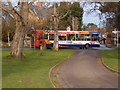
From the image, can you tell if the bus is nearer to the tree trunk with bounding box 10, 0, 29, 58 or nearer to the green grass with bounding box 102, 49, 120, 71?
the green grass with bounding box 102, 49, 120, 71

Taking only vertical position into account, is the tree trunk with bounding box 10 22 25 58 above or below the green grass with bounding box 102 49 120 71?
above

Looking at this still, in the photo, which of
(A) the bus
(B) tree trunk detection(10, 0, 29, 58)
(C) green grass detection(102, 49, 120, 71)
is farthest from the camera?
(A) the bus

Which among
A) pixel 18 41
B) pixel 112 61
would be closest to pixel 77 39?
pixel 18 41

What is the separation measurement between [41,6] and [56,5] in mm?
7781

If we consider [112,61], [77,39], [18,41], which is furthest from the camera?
[77,39]

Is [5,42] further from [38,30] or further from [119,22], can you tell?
[119,22]

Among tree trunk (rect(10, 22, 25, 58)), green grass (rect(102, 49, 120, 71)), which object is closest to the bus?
green grass (rect(102, 49, 120, 71))

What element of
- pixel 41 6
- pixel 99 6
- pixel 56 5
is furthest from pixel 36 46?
pixel 99 6

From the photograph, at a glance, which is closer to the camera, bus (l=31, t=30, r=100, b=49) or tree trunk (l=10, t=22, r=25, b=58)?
tree trunk (l=10, t=22, r=25, b=58)

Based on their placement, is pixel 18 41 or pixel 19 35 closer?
pixel 19 35

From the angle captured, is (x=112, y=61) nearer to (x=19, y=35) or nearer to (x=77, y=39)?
(x=19, y=35)

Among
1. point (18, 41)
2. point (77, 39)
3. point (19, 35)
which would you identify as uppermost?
point (19, 35)

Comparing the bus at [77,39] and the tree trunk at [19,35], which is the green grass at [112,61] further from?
the bus at [77,39]

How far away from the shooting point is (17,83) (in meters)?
10.0
